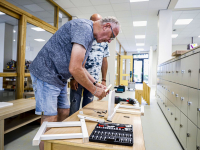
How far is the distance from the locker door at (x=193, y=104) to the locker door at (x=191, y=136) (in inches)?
2.4

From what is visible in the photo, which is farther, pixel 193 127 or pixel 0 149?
pixel 0 149

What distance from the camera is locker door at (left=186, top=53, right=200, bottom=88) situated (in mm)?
1399

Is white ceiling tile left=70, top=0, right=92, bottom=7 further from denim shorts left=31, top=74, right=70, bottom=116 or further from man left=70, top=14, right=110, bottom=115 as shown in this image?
denim shorts left=31, top=74, right=70, bottom=116

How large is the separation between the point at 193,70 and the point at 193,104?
33 centimetres

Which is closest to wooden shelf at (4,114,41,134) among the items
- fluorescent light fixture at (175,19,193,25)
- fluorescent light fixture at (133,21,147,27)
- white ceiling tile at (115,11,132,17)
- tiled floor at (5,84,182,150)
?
tiled floor at (5,84,182,150)

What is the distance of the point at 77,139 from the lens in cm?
76

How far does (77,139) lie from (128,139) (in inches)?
10.0

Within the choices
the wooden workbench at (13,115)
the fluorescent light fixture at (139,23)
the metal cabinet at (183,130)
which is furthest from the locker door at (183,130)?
the fluorescent light fixture at (139,23)

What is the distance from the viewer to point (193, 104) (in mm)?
1454

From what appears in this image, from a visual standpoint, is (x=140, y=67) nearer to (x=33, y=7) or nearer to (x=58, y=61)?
(x=33, y=7)

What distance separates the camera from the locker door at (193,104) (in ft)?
4.53

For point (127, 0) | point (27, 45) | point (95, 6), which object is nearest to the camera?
point (27, 45)

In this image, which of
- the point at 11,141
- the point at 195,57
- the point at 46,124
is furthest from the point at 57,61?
the point at 11,141

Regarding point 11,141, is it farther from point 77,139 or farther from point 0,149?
point 77,139
